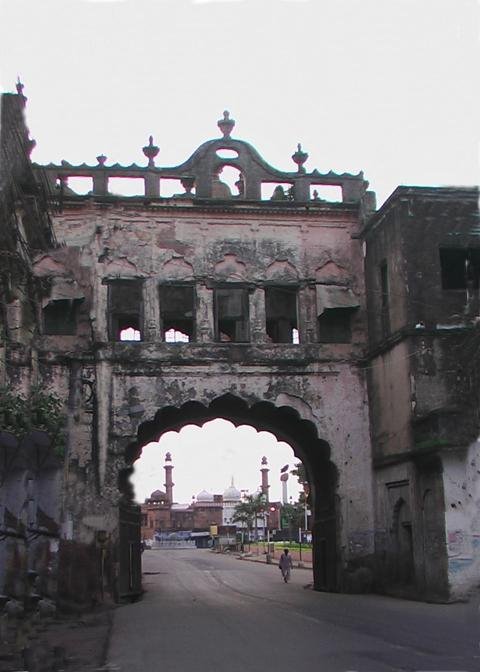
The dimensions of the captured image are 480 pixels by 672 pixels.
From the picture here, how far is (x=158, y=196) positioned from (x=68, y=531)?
7.99 meters

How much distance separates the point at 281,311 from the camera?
24031 millimetres

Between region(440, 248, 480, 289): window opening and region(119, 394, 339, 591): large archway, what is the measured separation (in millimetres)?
4557

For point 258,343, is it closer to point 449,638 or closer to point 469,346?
point 469,346

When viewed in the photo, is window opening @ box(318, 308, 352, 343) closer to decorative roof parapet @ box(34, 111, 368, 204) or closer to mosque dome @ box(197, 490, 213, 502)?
decorative roof parapet @ box(34, 111, 368, 204)

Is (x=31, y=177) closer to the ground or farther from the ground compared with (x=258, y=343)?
farther from the ground

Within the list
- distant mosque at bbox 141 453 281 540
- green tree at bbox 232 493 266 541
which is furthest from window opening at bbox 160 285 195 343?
distant mosque at bbox 141 453 281 540

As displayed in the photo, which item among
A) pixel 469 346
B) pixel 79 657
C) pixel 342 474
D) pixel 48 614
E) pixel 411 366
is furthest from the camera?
pixel 342 474

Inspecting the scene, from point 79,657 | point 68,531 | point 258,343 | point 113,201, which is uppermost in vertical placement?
point 113,201

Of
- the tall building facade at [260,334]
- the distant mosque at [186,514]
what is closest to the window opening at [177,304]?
the tall building facade at [260,334]

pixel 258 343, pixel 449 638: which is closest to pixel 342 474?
pixel 258 343

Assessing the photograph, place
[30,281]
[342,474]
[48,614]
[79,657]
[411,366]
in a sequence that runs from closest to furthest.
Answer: [79,657] → [30,281] → [48,614] → [411,366] → [342,474]

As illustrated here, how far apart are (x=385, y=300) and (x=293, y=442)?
5323mm

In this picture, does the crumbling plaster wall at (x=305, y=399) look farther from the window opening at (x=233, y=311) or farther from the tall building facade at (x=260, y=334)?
the window opening at (x=233, y=311)

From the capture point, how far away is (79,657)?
11422 mm
